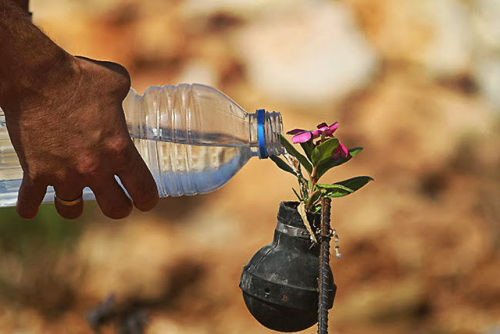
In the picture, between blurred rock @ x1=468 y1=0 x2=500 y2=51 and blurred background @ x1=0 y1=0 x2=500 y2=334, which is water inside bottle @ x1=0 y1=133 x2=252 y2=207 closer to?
blurred background @ x1=0 y1=0 x2=500 y2=334

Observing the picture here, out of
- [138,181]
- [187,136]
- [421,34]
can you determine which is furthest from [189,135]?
[421,34]

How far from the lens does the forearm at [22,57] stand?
963mm

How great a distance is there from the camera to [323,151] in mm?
1062

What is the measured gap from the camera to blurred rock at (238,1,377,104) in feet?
9.82

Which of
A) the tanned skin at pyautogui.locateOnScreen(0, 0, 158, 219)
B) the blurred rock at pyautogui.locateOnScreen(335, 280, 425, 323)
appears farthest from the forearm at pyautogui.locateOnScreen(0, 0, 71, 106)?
the blurred rock at pyautogui.locateOnScreen(335, 280, 425, 323)

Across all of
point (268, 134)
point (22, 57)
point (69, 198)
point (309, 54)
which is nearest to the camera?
point (22, 57)

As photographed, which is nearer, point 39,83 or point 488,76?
point 39,83

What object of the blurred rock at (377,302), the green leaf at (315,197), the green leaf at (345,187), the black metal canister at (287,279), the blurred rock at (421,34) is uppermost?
the blurred rock at (421,34)

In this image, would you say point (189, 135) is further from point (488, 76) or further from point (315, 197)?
point (488, 76)

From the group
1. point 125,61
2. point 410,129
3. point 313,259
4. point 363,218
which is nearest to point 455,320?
point 363,218

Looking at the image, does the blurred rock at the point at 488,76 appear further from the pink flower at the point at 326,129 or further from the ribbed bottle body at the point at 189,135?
the pink flower at the point at 326,129

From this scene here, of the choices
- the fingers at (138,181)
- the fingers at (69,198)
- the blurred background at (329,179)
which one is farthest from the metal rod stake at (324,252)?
the blurred background at (329,179)

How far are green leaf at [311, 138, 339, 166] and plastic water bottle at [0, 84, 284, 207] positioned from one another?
0.90ft

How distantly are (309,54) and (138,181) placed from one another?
6.71 ft
